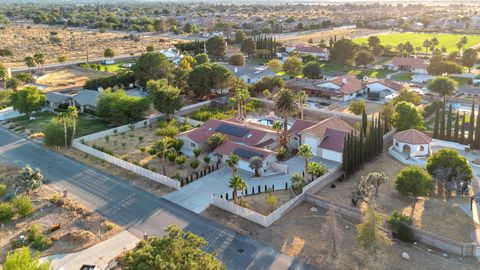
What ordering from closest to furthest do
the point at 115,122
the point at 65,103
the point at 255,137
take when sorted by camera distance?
the point at 255,137 → the point at 115,122 → the point at 65,103

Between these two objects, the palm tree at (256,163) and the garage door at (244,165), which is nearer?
the palm tree at (256,163)

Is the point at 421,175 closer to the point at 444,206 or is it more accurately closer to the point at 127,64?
the point at 444,206

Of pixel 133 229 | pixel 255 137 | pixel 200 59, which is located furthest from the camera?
pixel 200 59

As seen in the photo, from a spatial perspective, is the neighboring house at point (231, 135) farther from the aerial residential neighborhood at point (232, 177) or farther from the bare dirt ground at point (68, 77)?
the bare dirt ground at point (68, 77)

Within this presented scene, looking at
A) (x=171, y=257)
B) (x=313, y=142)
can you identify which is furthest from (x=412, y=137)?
(x=171, y=257)

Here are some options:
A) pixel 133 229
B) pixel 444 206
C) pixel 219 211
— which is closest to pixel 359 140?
pixel 444 206

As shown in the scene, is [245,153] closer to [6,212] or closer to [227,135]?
[227,135]

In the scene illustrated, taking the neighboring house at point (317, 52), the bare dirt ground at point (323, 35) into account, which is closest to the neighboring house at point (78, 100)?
the neighboring house at point (317, 52)
